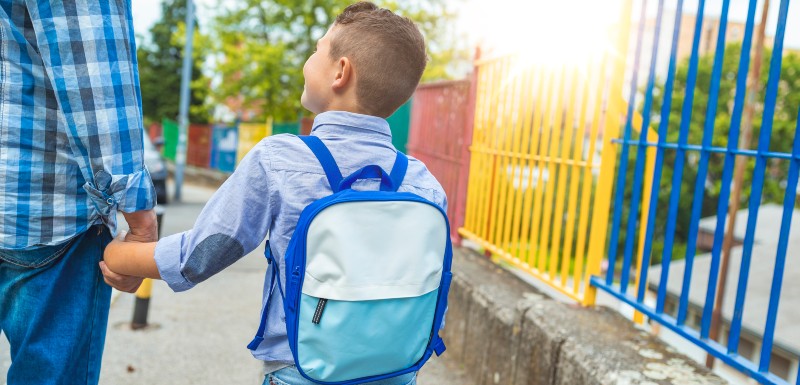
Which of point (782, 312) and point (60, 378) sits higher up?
point (60, 378)

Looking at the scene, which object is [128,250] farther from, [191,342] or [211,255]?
[191,342]

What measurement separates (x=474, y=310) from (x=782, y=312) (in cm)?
2110

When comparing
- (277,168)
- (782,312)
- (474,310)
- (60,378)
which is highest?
(277,168)

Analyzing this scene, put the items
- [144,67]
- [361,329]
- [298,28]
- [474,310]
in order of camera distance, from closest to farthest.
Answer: [361,329]
[474,310]
[298,28]
[144,67]

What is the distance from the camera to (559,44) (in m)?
3.99

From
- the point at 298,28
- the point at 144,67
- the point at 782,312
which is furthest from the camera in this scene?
the point at 144,67

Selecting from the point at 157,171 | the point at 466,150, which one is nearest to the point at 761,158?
the point at 466,150

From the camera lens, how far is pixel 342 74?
1.56 meters

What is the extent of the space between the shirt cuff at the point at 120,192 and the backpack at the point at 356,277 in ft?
1.06

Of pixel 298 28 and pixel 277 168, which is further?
pixel 298 28

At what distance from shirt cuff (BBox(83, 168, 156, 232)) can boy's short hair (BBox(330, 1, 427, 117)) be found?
0.51 metres

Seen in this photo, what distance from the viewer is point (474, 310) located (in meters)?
3.98

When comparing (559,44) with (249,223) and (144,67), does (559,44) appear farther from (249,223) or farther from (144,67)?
Result: (144,67)

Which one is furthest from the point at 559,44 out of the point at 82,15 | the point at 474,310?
the point at 82,15
